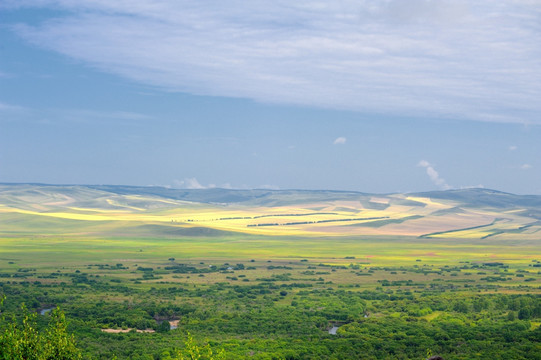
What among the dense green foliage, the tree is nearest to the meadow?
the dense green foliage

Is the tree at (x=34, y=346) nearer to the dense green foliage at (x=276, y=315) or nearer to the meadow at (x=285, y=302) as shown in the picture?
the dense green foliage at (x=276, y=315)

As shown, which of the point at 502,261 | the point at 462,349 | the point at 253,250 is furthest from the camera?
the point at 253,250

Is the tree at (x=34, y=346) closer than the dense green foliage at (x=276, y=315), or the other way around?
the tree at (x=34, y=346)

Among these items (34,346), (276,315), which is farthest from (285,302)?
(34,346)

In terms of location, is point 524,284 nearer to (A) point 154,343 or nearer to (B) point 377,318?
(B) point 377,318

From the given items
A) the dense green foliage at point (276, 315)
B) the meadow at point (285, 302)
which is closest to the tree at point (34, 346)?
the dense green foliage at point (276, 315)

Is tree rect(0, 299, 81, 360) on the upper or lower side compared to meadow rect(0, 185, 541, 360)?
upper

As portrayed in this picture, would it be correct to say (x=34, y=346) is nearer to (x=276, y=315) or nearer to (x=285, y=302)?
(x=276, y=315)

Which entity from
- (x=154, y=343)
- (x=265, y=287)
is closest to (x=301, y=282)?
(x=265, y=287)

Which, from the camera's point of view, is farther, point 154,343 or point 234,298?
point 234,298

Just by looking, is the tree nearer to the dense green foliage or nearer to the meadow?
the dense green foliage

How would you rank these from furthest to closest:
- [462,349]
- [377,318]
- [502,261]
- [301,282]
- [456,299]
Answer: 1. [502,261]
2. [301,282]
3. [456,299]
4. [377,318]
5. [462,349]
